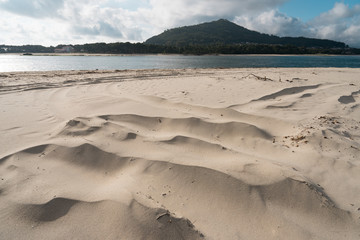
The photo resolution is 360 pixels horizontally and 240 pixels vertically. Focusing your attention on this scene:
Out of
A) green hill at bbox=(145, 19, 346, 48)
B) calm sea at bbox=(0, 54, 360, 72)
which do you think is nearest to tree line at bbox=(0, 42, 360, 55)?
calm sea at bbox=(0, 54, 360, 72)

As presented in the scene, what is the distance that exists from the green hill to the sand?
139350 mm

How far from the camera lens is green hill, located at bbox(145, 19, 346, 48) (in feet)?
475

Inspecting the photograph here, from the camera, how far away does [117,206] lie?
66.9 inches

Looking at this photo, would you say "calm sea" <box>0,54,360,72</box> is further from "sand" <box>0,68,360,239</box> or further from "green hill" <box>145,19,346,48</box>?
"green hill" <box>145,19,346,48</box>

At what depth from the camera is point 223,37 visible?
15600 centimetres

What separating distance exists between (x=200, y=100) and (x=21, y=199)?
3.78 m

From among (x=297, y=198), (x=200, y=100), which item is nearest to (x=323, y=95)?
(x=200, y=100)

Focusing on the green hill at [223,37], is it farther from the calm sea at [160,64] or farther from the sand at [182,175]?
the sand at [182,175]

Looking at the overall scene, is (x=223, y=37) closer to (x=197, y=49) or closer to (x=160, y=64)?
(x=197, y=49)

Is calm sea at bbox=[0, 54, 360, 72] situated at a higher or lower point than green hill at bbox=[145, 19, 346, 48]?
lower

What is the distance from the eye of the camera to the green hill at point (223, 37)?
14488cm

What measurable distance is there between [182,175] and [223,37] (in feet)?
553

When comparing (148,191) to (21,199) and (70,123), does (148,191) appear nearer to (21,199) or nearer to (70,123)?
(21,199)

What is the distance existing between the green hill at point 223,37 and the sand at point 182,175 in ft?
457
